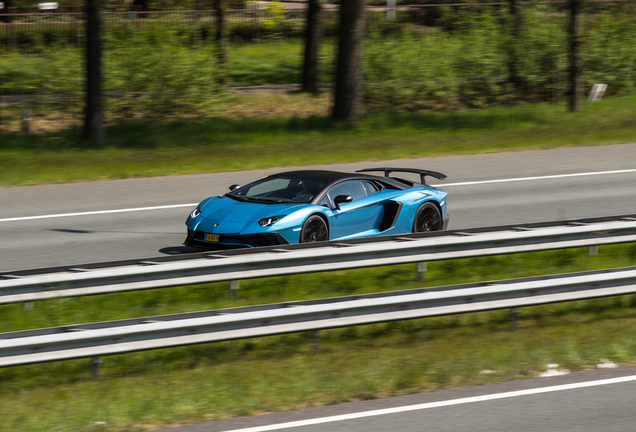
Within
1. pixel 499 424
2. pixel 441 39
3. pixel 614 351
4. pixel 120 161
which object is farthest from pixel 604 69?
pixel 499 424

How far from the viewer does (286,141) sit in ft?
74.5

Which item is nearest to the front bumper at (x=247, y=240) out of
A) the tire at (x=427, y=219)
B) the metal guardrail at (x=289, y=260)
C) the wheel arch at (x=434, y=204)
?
the metal guardrail at (x=289, y=260)

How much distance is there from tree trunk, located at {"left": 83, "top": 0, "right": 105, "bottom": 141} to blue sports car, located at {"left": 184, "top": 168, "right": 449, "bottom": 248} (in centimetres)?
1084

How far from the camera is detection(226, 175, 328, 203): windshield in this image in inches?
454

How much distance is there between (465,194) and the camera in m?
16.6

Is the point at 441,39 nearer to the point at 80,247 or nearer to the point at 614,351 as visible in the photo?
the point at 80,247

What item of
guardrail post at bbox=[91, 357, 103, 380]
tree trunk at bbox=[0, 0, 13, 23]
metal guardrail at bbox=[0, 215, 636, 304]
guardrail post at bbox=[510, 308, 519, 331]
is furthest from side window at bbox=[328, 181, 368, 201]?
tree trunk at bbox=[0, 0, 13, 23]

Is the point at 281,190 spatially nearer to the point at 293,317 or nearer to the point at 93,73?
the point at 293,317

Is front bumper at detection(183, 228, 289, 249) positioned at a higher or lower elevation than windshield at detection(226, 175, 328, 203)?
lower

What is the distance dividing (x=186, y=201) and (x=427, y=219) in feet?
17.5

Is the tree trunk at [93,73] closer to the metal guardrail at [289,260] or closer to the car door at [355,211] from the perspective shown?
the car door at [355,211]

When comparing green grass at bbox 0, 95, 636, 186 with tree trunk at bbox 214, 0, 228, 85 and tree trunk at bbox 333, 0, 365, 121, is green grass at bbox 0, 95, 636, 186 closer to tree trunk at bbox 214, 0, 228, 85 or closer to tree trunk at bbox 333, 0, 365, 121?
tree trunk at bbox 333, 0, 365, 121

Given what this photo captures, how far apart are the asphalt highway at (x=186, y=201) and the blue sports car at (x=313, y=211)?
1.11 m

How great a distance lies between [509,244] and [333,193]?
119 inches
